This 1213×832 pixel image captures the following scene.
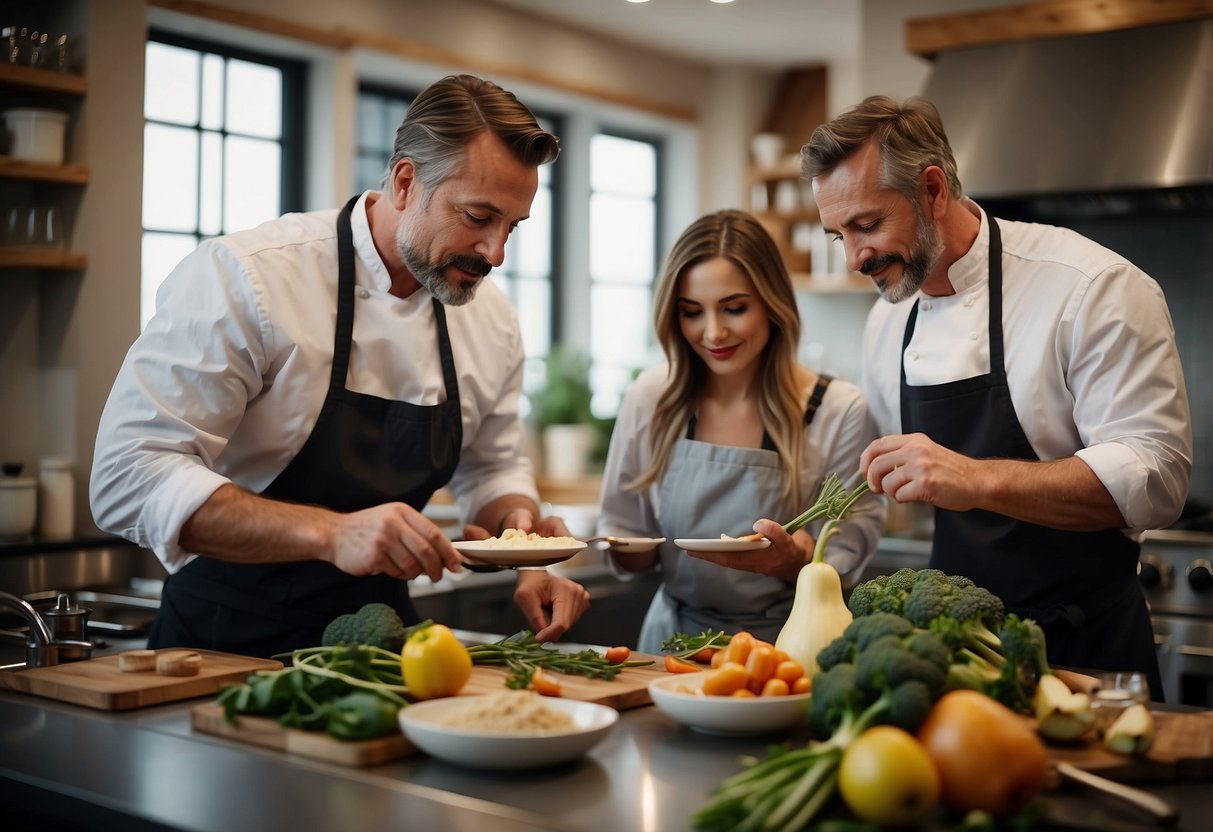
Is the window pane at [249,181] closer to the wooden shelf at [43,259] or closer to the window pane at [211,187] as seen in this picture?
the window pane at [211,187]

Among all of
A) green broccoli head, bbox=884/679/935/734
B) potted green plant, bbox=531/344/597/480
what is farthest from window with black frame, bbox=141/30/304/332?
green broccoli head, bbox=884/679/935/734

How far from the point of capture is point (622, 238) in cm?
692

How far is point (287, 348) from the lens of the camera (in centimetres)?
224

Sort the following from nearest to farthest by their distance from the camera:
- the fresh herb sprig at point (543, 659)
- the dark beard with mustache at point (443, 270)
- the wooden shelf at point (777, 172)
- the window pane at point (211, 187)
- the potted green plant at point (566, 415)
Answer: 1. the fresh herb sprig at point (543, 659)
2. the dark beard with mustache at point (443, 270)
3. the window pane at point (211, 187)
4. the potted green plant at point (566, 415)
5. the wooden shelf at point (777, 172)

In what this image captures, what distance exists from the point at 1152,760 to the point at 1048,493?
0.74 meters

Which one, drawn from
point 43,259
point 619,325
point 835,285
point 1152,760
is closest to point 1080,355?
point 1152,760

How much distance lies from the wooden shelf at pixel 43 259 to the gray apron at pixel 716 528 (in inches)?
82.0

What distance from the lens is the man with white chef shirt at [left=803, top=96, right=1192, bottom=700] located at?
2.16 m

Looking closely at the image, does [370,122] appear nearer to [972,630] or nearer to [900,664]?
[972,630]

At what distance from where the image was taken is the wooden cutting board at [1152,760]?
1416 mm

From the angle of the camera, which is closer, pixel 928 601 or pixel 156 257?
pixel 928 601

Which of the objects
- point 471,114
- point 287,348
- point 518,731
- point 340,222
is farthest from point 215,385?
point 518,731

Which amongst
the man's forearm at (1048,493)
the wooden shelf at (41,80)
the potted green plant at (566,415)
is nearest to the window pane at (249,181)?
the wooden shelf at (41,80)

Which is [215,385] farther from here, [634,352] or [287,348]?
[634,352]
